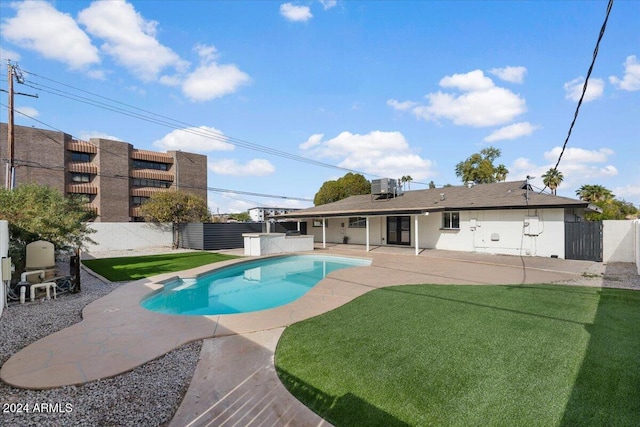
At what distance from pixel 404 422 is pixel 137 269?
1254cm

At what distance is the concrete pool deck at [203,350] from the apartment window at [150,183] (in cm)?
3789

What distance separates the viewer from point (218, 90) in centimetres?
1753

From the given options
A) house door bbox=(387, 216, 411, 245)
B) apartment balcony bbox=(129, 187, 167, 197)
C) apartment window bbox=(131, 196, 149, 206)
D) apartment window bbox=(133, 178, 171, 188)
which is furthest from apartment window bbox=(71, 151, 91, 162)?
house door bbox=(387, 216, 411, 245)

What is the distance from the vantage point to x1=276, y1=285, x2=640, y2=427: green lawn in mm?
2934

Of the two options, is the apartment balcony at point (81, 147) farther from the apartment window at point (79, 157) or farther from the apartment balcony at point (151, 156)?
the apartment balcony at point (151, 156)

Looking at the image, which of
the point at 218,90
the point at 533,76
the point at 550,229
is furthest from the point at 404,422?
the point at 218,90

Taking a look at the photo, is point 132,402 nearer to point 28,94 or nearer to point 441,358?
point 441,358

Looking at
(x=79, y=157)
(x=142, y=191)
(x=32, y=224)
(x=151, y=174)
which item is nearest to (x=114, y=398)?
(x=32, y=224)

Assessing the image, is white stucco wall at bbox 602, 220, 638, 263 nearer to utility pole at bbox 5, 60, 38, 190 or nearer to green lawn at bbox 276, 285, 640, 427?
green lawn at bbox 276, 285, 640, 427

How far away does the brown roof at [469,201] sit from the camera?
14250 millimetres

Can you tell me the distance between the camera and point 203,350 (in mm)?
4602

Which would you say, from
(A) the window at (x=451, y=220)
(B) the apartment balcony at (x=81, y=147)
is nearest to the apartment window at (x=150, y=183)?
(B) the apartment balcony at (x=81, y=147)

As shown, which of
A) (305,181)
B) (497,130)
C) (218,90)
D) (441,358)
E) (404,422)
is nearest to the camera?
(404,422)

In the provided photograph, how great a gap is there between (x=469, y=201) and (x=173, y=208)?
64.9 ft
